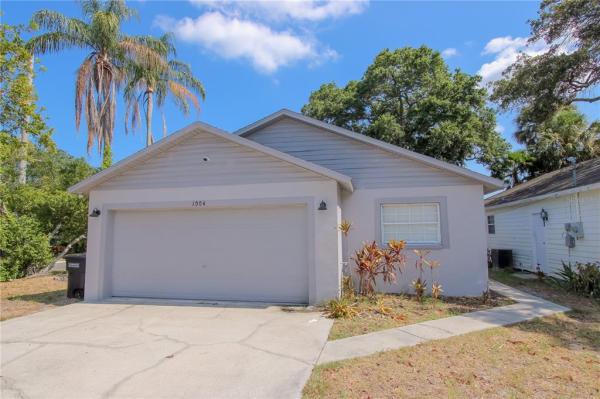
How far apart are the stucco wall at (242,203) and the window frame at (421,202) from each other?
1.75 metres

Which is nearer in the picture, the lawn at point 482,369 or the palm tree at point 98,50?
the lawn at point 482,369

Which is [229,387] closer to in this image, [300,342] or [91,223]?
[300,342]

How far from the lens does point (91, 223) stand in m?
9.23

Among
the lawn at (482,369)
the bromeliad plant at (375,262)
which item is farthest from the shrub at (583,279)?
the bromeliad plant at (375,262)

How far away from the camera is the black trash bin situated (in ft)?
30.5

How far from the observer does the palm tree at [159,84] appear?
1856 cm

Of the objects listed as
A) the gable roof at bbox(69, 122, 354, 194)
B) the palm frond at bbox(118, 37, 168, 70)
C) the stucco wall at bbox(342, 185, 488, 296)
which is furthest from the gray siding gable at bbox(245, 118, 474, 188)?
the palm frond at bbox(118, 37, 168, 70)

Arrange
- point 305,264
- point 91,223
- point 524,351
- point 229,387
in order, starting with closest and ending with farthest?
point 229,387 < point 524,351 < point 305,264 < point 91,223

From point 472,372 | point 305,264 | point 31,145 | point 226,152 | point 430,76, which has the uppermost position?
point 430,76

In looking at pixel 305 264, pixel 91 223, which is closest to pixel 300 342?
pixel 305 264

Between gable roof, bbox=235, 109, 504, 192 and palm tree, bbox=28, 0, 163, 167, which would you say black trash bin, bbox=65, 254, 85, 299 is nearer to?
gable roof, bbox=235, 109, 504, 192

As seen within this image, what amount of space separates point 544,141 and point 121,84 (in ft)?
80.5

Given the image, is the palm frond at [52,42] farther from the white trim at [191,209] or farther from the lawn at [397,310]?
the lawn at [397,310]

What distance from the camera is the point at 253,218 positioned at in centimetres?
890
